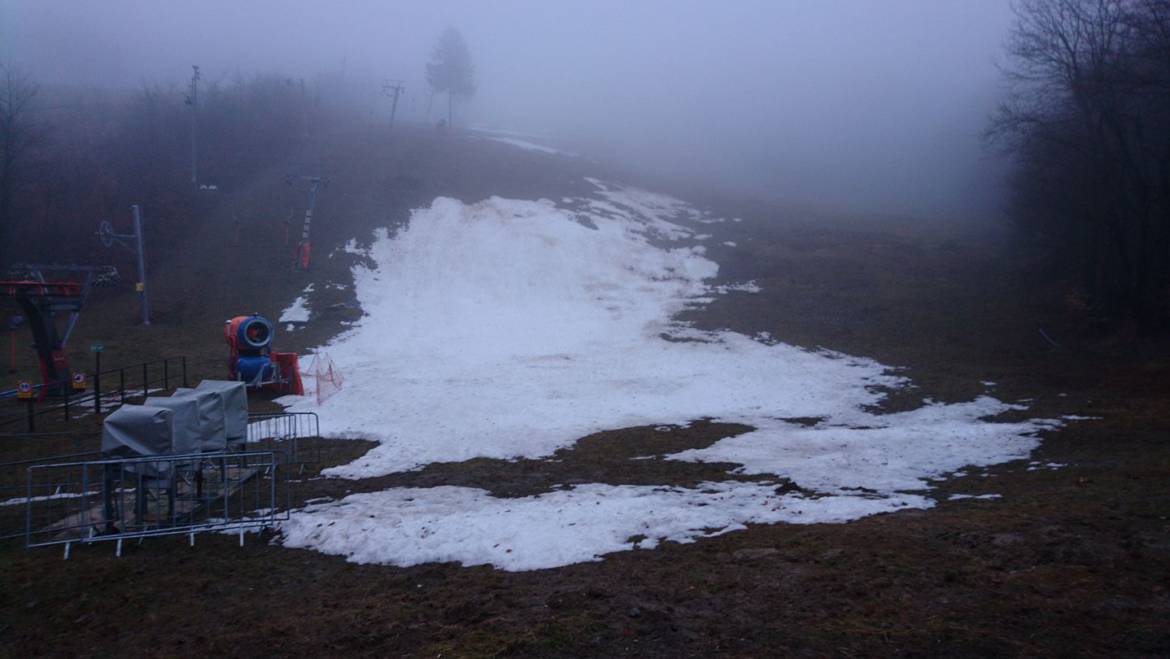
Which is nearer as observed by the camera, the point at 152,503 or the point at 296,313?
the point at 152,503

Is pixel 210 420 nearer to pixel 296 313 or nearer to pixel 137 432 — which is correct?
pixel 137 432

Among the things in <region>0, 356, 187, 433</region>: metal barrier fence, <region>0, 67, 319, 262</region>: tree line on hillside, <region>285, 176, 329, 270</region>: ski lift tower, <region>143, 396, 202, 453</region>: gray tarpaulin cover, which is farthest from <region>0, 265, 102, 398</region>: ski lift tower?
<region>0, 67, 319, 262</region>: tree line on hillside

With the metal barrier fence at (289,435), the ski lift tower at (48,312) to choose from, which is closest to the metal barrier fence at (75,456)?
the metal barrier fence at (289,435)

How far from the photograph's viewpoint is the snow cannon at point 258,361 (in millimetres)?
21109

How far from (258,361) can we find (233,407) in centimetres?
1038

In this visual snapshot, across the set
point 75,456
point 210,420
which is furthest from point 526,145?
point 210,420

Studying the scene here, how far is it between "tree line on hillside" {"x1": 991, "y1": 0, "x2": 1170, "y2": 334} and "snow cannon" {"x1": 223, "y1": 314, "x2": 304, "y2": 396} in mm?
27392

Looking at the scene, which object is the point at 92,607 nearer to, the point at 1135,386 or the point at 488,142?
the point at 1135,386

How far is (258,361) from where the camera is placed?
21.3 metres

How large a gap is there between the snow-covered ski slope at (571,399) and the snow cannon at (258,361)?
178 cm

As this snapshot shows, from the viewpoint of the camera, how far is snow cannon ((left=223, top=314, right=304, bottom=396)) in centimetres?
2111

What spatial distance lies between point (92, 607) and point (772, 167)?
3523 inches

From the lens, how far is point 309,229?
131 ft

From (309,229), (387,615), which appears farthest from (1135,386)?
(309,229)
